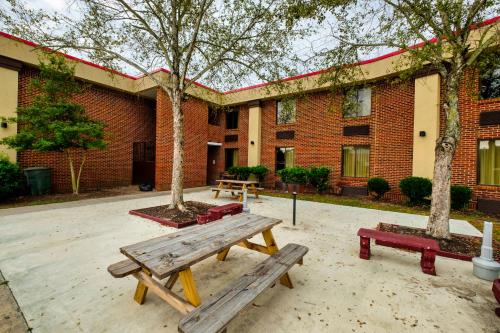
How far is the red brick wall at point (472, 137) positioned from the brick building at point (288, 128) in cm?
3

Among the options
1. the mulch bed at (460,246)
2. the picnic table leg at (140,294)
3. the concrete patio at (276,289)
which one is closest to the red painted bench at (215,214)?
the concrete patio at (276,289)

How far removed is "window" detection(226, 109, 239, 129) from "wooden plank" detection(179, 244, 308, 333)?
1393 cm

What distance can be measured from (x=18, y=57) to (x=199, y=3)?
26.7 feet

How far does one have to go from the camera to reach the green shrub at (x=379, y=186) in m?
9.41

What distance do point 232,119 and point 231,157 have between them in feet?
9.69

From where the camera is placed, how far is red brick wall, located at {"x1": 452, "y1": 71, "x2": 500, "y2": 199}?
7.68 meters

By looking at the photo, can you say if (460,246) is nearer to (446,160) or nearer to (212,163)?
(446,160)

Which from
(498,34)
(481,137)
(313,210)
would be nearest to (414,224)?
(313,210)

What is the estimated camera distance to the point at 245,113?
15008 mm

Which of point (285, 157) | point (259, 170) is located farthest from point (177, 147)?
point (285, 157)

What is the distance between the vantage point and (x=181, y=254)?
2.13 meters

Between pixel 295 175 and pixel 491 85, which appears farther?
pixel 295 175

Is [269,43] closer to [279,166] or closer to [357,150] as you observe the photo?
[357,150]

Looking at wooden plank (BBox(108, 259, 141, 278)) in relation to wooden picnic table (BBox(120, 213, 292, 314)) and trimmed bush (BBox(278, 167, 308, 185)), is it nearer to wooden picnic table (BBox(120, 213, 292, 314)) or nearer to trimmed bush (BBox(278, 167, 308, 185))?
wooden picnic table (BBox(120, 213, 292, 314))
